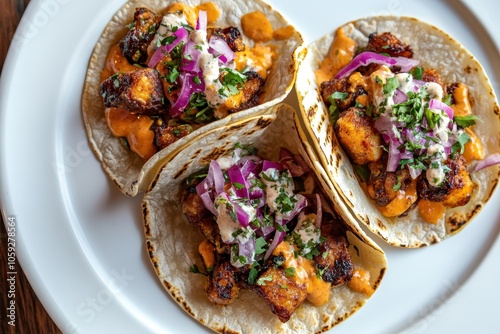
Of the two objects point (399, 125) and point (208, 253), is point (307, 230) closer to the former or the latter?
point (208, 253)

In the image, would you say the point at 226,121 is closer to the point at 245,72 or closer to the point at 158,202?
the point at 245,72

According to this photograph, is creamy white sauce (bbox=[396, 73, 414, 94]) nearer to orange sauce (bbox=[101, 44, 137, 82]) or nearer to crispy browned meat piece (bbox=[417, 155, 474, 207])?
crispy browned meat piece (bbox=[417, 155, 474, 207])

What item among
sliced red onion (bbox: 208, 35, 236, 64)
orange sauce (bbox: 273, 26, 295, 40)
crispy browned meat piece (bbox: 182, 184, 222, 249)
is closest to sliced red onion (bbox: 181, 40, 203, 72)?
sliced red onion (bbox: 208, 35, 236, 64)

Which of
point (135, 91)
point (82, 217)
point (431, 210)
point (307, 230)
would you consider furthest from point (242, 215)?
point (431, 210)

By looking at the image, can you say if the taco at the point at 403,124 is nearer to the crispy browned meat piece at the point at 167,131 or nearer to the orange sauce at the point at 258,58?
the orange sauce at the point at 258,58

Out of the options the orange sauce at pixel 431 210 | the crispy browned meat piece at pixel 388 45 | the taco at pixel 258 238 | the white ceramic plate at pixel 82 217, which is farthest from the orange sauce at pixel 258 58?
the orange sauce at pixel 431 210

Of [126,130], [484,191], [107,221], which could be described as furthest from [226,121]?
[484,191]
